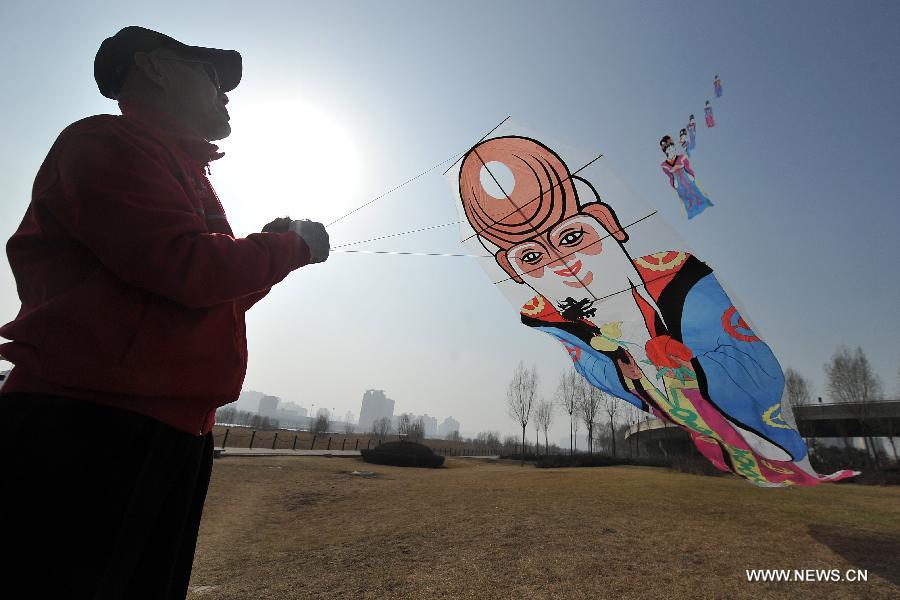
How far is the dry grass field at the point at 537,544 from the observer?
460cm

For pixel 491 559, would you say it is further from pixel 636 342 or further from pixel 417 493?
pixel 417 493

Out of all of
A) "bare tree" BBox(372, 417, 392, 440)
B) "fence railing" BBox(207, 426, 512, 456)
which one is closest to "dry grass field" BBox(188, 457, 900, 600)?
"fence railing" BBox(207, 426, 512, 456)

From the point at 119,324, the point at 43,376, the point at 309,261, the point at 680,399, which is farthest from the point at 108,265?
the point at 680,399

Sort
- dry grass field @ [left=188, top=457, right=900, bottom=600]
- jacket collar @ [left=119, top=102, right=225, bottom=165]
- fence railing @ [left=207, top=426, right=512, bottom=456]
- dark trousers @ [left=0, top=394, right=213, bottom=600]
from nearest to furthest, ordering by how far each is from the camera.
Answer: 1. dark trousers @ [left=0, top=394, right=213, bottom=600]
2. jacket collar @ [left=119, top=102, right=225, bottom=165]
3. dry grass field @ [left=188, top=457, right=900, bottom=600]
4. fence railing @ [left=207, top=426, right=512, bottom=456]

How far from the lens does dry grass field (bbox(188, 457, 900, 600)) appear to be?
460 cm

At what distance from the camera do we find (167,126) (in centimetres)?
150

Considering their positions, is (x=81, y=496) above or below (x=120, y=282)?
below

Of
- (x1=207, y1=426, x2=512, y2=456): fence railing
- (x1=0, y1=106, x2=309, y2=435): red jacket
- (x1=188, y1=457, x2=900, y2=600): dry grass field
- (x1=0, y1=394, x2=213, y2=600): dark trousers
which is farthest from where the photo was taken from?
(x1=207, y1=426, x2=512, y2=456): fence railing

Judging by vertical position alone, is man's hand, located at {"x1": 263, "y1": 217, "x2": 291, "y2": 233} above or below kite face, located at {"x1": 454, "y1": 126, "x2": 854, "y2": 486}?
below

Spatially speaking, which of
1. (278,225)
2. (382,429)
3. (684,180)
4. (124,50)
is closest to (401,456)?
(684,180)

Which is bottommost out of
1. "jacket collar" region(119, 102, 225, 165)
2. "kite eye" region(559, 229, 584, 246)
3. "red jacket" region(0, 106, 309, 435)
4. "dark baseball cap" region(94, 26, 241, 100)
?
"red jacket" region(0, 106, 309, 435)

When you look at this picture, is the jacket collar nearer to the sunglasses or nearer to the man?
the man

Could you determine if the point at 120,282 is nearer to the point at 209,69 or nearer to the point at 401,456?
the point at 209,69

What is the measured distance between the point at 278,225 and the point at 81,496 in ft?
3.70
